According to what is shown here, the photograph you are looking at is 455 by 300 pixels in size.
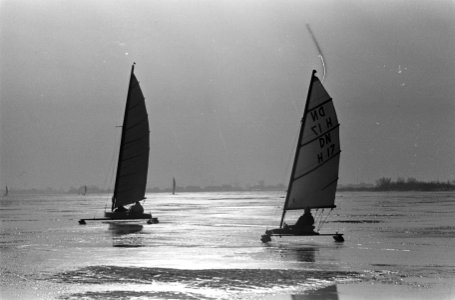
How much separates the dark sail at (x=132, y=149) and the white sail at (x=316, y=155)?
59.4 feet

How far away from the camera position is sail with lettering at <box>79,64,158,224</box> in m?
47.4

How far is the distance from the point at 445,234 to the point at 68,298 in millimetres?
29083

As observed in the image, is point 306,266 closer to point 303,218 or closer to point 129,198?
point 303,218

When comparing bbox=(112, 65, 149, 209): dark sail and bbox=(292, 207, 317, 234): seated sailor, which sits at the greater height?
bbox=(112, 65, 149, 209): dark sail

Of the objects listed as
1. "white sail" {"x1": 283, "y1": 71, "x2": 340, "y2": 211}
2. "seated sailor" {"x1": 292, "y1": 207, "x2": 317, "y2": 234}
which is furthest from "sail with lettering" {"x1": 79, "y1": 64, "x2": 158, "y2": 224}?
"seated sailor" {"x1": 292, "y1": 207, "x2": 317, "y2": 234}

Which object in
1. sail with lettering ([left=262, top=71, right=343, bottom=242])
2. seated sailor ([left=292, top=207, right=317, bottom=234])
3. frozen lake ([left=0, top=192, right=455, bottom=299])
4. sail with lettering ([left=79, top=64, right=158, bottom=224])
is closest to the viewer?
frozen lake ([left=0, top=192, right=455, bottom=299])

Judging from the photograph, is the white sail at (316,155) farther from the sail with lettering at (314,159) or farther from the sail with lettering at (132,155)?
the sail with lettering at (132,155)

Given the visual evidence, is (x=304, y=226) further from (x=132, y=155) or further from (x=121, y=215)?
(x=132, y=155)

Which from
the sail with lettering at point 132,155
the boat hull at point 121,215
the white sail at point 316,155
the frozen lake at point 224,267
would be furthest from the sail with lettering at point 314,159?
the sail with lettering at point 132,155

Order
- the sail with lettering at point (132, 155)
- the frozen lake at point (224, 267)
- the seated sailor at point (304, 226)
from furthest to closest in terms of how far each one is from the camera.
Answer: the sail with lettering at point (132, 155), the seated sailor at point (304, 226), the frozen lake at point (224, 267)

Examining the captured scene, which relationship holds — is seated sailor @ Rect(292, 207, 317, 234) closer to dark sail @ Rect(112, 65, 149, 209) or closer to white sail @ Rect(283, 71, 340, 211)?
white sail @ Rect(283, 71, 340, 211)

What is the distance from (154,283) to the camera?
68.0ft

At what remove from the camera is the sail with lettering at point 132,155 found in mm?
47406

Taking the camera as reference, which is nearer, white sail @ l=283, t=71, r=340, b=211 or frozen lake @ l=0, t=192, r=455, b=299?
frozen lake @ l=0, t=192, r=455, b=299
